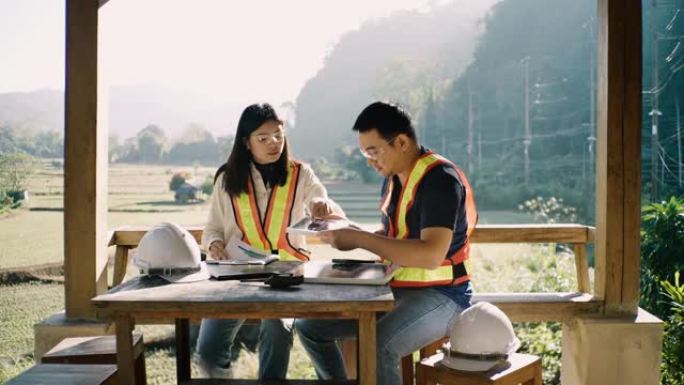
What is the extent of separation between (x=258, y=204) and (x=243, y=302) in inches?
45.9

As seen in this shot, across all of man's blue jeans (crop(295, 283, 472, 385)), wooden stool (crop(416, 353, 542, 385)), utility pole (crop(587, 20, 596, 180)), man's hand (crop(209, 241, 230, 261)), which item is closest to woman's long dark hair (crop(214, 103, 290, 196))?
man's hand (crop(209, 241, 230, 261))

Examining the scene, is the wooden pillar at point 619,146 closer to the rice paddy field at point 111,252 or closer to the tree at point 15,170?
→ the rice paddy field at point 111,252

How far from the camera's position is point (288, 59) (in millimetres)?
15141

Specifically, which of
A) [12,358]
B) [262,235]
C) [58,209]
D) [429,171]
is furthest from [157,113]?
[429,171]

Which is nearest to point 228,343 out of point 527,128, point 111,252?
point 111,252

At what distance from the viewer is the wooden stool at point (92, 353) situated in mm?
2635

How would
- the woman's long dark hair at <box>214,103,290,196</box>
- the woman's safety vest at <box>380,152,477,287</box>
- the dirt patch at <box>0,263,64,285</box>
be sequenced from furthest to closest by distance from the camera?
the dirt patch at <box>0,263,64,285</box>
the woman's long dark hair at <box>214,103,290,196</box>
the woman's safety vest at <box>380,152,477,287</box>

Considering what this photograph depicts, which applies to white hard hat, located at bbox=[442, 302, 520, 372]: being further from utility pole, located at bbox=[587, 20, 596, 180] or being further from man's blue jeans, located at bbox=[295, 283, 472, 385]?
utility pole, located at bbox=[587, 20, 596, 180]

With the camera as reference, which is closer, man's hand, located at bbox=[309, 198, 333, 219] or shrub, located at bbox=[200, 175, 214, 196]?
man's hand, located at bbox=[309, 198, 333, 219]

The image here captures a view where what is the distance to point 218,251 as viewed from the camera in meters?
3.10

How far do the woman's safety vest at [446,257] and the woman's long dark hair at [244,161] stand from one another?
744 millimetres

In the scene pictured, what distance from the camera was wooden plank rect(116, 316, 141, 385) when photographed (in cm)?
225

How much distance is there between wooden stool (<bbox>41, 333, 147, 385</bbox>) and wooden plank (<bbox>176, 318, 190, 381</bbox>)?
159mm

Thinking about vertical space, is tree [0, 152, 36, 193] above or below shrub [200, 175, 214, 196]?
above
